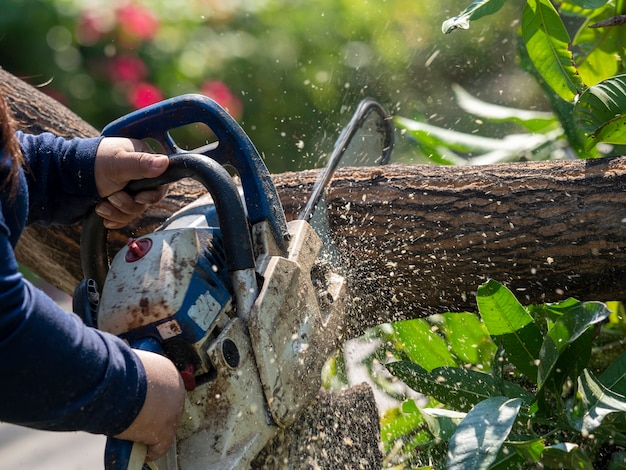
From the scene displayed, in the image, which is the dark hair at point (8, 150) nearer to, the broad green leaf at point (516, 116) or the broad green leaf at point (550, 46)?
the broad green leaf at point (550, 46)

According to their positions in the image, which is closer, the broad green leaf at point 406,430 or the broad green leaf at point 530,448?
the broad green leaf at point 530,448

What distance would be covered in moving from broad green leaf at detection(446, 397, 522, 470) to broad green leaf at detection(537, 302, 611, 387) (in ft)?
0.43

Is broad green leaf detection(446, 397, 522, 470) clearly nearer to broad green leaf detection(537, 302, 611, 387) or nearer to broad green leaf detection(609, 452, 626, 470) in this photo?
broad green leaf detection(537, 302, 611, 387)

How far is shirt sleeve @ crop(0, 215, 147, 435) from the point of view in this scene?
48.0 inches

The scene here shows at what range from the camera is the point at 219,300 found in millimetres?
1535

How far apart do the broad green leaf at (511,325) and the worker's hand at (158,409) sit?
76 centimetres

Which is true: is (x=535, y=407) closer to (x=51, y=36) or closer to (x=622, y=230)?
(x=622, y=230)

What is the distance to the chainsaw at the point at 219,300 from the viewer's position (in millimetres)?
1479

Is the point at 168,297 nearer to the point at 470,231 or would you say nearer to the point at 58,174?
the point at 58,174

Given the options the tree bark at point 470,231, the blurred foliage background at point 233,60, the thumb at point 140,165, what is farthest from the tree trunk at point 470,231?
the blurred foliage background at point 233,60

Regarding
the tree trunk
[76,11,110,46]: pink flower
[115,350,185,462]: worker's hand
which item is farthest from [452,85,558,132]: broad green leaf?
[76,11,110,46]: pink flower

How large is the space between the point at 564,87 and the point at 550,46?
0.13 meters

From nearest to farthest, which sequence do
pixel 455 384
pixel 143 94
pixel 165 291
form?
1. pixel 165 291
2. pixel 455 384
3. pixel 143 94

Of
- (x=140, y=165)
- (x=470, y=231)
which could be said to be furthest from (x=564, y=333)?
(x=140, y=165)
